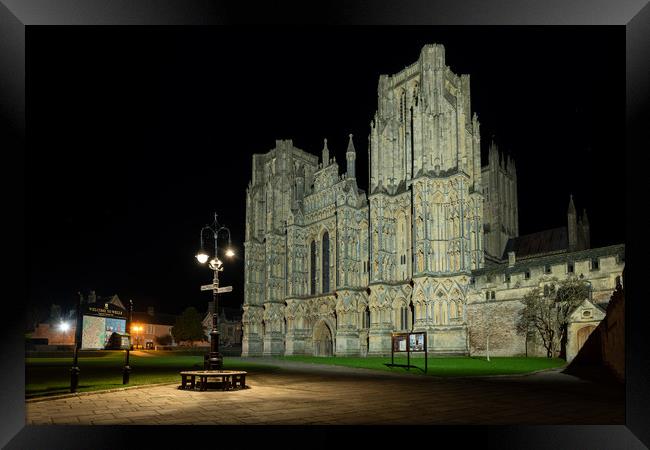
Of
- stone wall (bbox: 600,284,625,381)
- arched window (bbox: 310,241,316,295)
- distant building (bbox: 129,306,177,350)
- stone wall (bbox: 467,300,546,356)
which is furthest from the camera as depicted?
distant building (bbox: 129,306,177,350)

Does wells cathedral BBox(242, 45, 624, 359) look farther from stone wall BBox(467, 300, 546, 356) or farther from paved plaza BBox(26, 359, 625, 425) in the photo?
paved plaza BBox(26, 359, 625, 425)

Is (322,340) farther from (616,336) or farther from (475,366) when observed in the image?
(616,336)

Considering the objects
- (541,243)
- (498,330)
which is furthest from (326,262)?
(541,243)

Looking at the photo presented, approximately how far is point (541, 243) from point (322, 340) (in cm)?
2432

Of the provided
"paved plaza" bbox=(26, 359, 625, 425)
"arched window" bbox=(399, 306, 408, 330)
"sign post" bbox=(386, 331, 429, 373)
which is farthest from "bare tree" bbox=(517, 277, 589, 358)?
"paved plaza" bbox=(26, 359, 625, 425)

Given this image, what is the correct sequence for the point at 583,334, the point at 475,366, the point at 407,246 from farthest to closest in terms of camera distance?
the point at 407,246
the point at 583,334
the point at 475,366

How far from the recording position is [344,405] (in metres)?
11.6

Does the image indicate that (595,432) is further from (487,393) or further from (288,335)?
(288,335)

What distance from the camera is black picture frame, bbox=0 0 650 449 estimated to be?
964cm

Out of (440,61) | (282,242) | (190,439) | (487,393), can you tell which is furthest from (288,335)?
(190,439)

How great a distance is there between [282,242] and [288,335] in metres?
10.2

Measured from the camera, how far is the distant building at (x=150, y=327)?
3371 inches

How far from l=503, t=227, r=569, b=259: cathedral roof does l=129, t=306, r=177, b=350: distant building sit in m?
57.1
